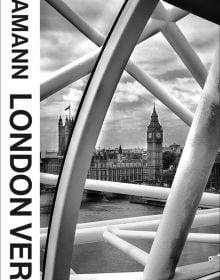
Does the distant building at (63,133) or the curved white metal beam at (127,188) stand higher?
the distant building at (63,133)

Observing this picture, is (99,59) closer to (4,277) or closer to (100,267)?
(4,277)

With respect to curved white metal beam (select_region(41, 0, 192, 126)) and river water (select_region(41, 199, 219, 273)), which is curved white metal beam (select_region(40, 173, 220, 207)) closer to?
curved white metal beam (select_region(41, 0, 192, 126))

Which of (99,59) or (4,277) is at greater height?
(99,59)

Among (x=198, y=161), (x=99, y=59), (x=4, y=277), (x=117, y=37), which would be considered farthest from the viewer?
(x=198, y=161)

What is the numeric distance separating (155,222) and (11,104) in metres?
11.5

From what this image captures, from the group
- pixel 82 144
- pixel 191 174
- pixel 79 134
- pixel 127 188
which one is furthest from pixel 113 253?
pixel 79 134

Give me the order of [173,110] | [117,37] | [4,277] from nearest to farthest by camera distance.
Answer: [4,277], [117,37], [173,110]

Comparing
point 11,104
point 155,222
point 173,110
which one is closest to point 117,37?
point 11,104

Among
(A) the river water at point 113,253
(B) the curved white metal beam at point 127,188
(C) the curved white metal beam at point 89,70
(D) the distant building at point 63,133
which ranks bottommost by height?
(A) the river water at point 113,253

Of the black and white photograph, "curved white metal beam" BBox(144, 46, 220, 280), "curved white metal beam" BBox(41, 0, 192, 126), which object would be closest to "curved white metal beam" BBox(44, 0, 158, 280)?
the black and white photograph

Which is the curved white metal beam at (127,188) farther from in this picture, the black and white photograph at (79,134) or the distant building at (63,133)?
the distant building at (63,133)

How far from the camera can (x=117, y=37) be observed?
311 inches

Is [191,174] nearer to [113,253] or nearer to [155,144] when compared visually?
[155,144]

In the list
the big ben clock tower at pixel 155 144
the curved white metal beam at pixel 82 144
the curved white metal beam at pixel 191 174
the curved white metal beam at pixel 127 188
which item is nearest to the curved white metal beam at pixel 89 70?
the curved white metal beam at pixel 127 188
